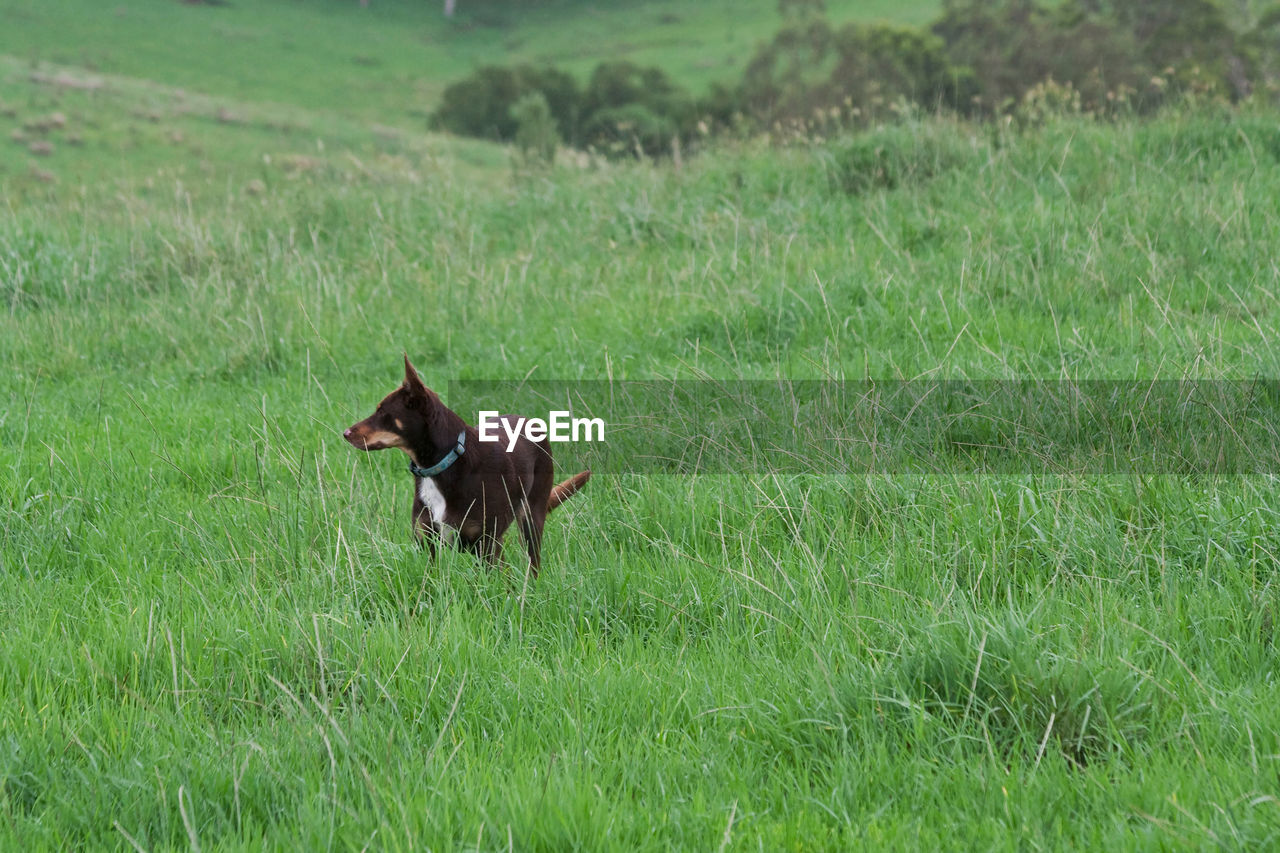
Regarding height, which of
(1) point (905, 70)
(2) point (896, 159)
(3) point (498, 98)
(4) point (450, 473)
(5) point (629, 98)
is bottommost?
(4) point (450, 473)

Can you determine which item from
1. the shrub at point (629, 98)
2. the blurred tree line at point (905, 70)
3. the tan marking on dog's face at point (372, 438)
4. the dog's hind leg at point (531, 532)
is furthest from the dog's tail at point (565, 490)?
the shrub at point (629, 98)

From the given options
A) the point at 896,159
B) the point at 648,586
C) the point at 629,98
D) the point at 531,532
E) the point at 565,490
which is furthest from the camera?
the point at 629,98

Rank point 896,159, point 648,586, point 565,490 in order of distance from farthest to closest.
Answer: point 896,159, point 565,490, point 648,586

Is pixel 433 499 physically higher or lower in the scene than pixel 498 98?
lower

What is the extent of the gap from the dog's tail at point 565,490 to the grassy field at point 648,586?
11 cm

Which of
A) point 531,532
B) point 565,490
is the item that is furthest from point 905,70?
point 531,532

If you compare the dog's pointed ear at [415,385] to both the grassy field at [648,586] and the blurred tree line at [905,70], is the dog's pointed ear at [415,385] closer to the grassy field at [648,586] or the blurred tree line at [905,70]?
the grassy field at [648,586]

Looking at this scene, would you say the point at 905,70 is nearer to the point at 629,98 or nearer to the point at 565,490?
the point at 629,98

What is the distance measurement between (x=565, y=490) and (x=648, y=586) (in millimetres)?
825

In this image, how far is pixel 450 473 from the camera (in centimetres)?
376

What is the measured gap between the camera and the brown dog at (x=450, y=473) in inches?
144

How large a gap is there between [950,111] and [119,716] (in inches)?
420

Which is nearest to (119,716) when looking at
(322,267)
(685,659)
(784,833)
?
Result: (685,659)

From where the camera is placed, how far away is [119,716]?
2721 millimetres
